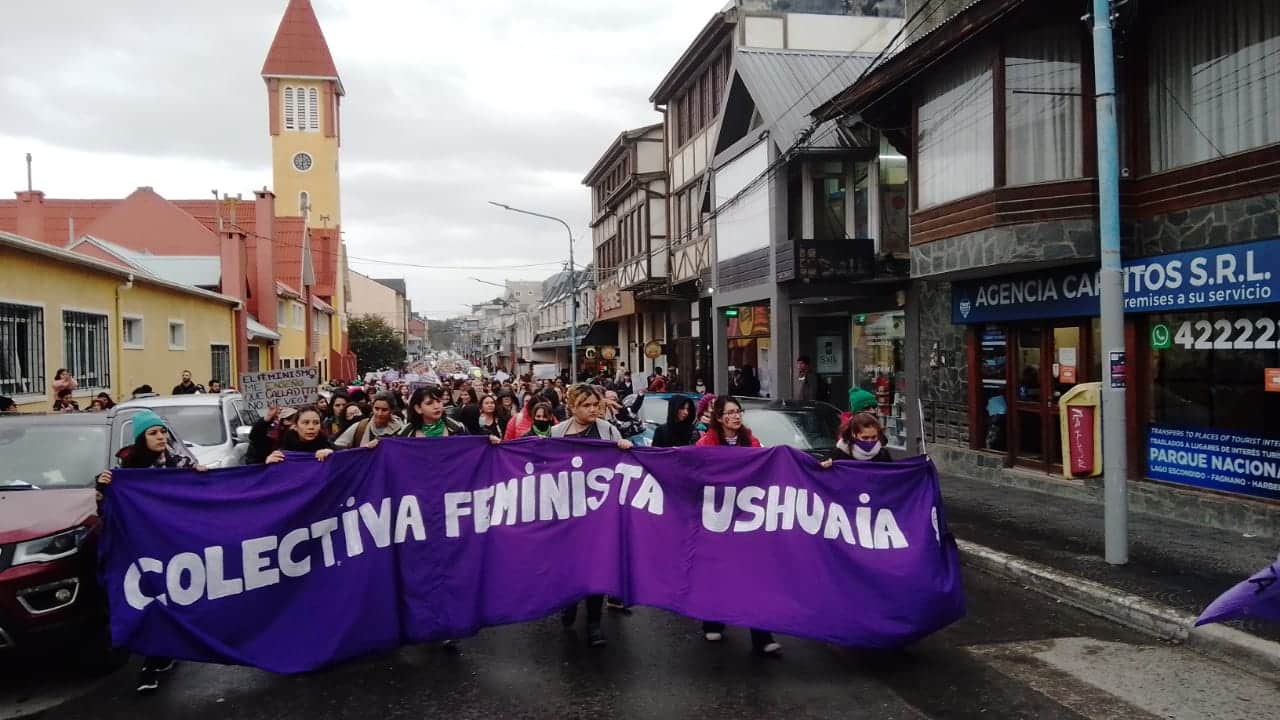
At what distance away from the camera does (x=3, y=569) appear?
5.05 metres

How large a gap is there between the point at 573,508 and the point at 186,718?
256cm

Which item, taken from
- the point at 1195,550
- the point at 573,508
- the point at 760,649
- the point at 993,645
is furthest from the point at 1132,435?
the point at 573,508

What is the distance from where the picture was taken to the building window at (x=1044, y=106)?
1112 cm

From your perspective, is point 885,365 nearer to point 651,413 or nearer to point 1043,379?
point 1043,379

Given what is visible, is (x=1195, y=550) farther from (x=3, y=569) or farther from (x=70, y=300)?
(x=70, y=300)

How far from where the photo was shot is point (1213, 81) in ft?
32.1

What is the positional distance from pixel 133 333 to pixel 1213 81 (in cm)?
2041

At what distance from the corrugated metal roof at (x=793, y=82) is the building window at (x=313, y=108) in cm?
5133

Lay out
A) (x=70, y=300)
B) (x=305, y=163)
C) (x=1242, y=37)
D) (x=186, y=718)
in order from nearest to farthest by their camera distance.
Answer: (x=186, y=718)
(x=1242, y=37)
(x=70, y=300)
(x=305, y=163)

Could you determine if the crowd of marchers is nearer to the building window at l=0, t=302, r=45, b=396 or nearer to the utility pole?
the utility pole

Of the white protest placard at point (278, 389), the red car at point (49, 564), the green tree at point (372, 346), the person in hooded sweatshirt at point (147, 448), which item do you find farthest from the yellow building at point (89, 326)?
the green tree at point (372, 346)

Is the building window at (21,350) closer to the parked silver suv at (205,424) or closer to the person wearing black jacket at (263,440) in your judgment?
the parked silver suv at (205,424)

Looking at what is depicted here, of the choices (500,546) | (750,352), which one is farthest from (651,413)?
(750,352)

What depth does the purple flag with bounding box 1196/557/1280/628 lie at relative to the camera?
12.5 ft
